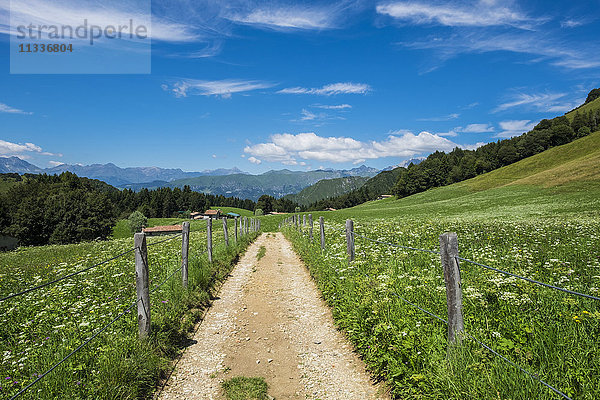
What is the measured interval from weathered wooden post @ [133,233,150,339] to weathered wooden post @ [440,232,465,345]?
5206 millimetres

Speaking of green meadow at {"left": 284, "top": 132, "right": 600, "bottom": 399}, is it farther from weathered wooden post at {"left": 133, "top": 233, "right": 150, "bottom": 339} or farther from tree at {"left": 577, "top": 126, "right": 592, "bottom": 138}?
tree at {"left": 577, "top": 126, "right": 592, "bottom": 138}

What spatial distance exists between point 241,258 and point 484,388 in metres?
14.6

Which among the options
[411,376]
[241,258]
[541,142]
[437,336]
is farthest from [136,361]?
[541,142]

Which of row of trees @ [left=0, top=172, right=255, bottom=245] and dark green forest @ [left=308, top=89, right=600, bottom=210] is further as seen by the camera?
dark green forest @ [left=308, top=89, right=600, bottom=210]

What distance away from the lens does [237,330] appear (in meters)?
7.35

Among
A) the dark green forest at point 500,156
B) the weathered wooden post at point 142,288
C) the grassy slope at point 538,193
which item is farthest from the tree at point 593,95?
the weathered wooden post at point 142,288

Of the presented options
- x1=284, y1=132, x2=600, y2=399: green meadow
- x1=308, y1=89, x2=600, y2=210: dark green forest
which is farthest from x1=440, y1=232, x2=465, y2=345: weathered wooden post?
x1=308, y1=89, x2=600, y2=210: dark green forest

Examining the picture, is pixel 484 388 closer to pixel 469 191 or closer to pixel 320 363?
pixel 320 363

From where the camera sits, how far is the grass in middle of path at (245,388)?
15.3 feet

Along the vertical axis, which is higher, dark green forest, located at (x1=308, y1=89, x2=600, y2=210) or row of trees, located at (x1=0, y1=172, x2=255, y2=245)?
dark green forest, located at (x1=308, y1=89, x2=600, y2=210)

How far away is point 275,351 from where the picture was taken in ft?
20.6

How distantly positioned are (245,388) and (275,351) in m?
1.46

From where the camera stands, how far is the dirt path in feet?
16.0

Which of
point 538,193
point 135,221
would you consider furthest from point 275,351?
point 135,221
